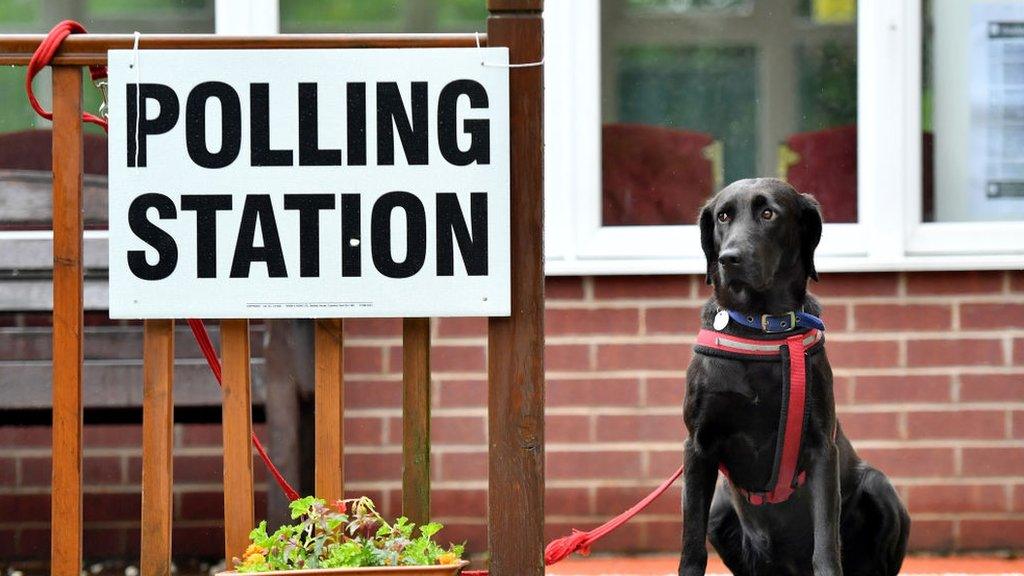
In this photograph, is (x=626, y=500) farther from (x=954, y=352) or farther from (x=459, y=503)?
(x=954, y=352)

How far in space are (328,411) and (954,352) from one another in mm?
2795

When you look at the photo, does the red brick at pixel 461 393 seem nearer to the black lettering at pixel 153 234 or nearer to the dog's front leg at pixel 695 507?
the dog's front leg at pixel 695 507

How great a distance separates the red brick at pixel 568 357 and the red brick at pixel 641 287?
0.21 m

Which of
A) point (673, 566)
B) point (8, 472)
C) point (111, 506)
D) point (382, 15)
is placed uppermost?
point (382, 15)

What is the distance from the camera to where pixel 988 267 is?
5234mm

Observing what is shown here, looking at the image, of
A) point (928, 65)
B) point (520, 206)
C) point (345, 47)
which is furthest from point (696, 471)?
point (928, 65)

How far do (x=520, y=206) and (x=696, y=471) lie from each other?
0.80m

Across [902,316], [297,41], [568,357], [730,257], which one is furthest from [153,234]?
[902,316]

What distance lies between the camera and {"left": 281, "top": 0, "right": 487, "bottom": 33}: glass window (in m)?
5.45

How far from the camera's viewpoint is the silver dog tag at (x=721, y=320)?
136 inches

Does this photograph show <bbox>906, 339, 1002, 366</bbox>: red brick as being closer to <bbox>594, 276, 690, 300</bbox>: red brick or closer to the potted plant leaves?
<bbox>594, 276, 690, 300</bbox>: red brick

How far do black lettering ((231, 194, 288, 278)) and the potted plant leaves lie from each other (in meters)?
0.55

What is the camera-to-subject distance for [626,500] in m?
5.33

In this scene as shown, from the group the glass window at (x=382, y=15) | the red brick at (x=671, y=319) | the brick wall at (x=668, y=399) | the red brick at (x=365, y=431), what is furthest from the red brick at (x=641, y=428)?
the glass window at (x=382, y=15)
